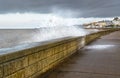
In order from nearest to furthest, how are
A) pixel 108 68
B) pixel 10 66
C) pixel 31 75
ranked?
1. pixel 10 66
2. pixel 31 75
3. pixel 108 68

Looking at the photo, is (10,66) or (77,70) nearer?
(10,66)

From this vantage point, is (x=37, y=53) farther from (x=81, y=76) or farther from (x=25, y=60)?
(x=81, y=76)

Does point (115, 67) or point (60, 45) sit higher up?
point (60, 45)

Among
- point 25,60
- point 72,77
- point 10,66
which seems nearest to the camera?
point 10,66

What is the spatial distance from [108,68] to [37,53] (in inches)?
100

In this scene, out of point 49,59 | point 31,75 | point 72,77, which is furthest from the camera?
point 49,59

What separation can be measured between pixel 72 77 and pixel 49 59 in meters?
0.91

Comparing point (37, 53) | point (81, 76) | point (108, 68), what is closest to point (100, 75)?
point (81, 76)

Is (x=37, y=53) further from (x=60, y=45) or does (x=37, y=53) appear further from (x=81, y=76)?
(x=60, y=45)

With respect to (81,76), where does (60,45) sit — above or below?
above

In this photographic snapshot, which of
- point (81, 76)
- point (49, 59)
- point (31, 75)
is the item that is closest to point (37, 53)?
point (31, 75)

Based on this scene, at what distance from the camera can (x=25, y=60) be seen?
4.20 metres

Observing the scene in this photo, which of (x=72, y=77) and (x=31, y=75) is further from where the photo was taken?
(x=72, y=77)

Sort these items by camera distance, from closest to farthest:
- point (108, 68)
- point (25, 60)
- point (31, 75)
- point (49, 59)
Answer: point (25, 60) → point (31, 75) → point (49, 59) → point (108, 68)
